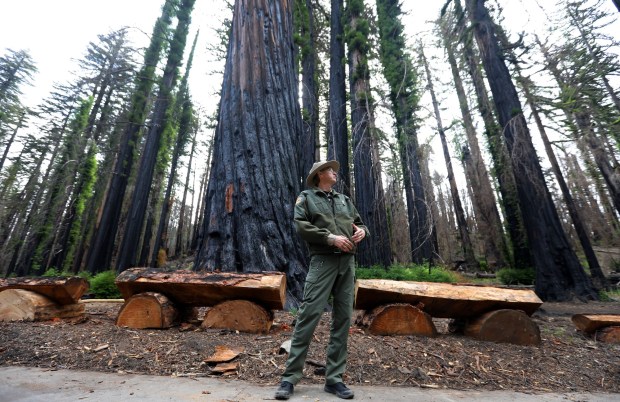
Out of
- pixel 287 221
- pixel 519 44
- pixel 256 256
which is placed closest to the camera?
pixel 256 256

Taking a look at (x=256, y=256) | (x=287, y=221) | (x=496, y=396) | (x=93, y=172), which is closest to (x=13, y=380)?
(x=256, y=256)

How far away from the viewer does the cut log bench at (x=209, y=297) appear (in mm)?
3512

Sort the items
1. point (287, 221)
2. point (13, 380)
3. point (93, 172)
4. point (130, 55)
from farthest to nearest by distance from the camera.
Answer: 1. point (130, 55)
2. point (93, 172)
3. point (287, 221)
4. point (13, 380)

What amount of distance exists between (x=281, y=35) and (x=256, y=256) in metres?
5.16

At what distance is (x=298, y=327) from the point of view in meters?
2.54

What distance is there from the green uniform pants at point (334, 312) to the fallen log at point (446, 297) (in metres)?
1.08

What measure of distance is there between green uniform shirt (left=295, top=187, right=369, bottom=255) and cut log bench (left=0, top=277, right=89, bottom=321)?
3.94 m

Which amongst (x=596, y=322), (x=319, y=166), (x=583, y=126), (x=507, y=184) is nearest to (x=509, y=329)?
(x=596, y=322)

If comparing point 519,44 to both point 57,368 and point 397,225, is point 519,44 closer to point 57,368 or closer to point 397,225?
point 397,225

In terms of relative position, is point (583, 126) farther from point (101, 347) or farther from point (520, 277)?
point (101, 347)

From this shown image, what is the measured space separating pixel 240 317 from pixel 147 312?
118 cm

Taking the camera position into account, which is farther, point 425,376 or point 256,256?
point 256,256

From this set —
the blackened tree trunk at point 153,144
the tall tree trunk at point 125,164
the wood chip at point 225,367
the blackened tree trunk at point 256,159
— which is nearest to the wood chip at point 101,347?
the wood chip at point 225,367

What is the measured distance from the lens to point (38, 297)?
4.28m
